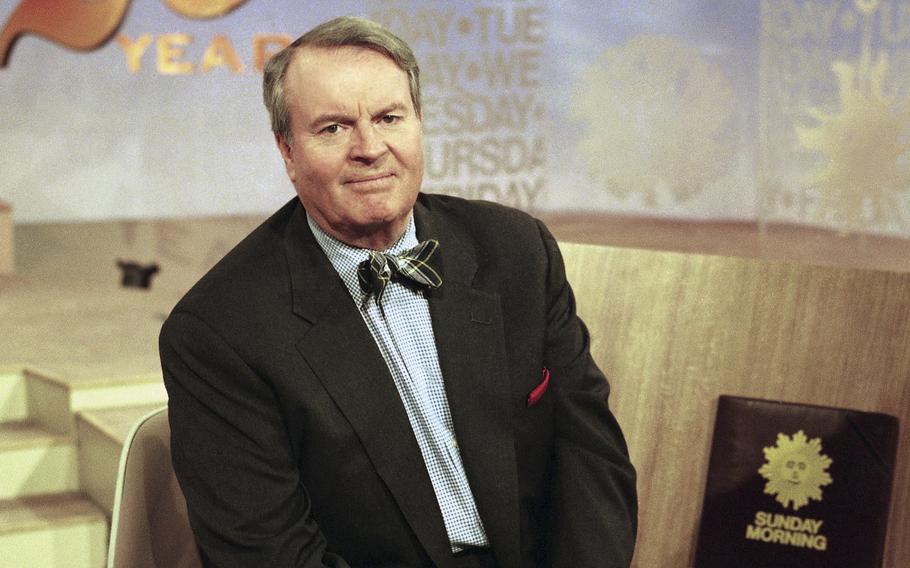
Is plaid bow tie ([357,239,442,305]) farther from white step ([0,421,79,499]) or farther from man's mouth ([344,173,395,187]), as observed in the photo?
white step ([0,421,79,499])

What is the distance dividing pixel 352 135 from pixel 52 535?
2.03 metres

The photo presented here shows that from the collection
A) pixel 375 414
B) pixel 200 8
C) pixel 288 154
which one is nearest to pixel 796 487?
pixel 375 414

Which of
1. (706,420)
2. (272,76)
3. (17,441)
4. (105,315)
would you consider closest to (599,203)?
(105,315)

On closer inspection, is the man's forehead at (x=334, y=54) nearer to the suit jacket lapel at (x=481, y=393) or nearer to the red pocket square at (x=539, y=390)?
the suit jacket lapel at (x=481, y=393)

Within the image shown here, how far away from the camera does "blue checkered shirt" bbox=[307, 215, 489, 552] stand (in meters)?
1.55

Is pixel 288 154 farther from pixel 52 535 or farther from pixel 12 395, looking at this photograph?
pixel 12 395

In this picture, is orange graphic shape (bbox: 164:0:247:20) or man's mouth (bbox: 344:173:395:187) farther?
orange graphic shape (bbox: 164:0:247:20)

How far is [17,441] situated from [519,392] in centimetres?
218

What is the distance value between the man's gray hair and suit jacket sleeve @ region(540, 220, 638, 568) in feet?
1.36

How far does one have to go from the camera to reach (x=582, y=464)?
164 centimetres

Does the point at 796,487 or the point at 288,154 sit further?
the point at 796,487

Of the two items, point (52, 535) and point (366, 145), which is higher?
point (366, 145)

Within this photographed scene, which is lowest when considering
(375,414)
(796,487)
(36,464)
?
(36,464)

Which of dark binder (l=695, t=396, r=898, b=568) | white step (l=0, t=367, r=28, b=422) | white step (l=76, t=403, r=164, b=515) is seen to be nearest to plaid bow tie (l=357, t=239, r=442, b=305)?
dark binder (l=695, t=396, r=898, b=568)
